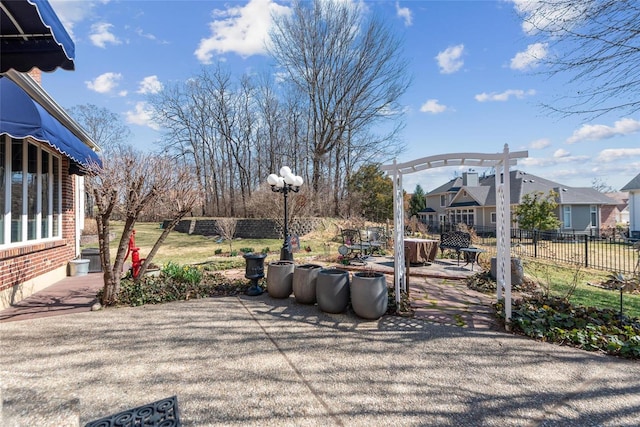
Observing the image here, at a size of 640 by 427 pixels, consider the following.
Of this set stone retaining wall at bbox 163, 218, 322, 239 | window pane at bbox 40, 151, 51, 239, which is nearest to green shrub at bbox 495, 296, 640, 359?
window pane at bbox 40, 151, 51, 239

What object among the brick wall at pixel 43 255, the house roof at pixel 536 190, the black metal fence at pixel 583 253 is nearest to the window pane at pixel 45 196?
the brick wall at pixel 43 255

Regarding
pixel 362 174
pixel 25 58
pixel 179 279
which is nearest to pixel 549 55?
pixel 25 58

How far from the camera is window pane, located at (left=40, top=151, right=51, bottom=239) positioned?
21.8 feet

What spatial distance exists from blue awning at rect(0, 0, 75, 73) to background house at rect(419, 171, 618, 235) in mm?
22145

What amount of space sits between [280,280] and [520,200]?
2665cm

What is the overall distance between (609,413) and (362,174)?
23883 millimetres

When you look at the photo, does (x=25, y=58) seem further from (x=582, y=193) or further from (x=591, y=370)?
(x=582, y=193)

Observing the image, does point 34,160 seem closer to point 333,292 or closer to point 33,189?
point 33,189

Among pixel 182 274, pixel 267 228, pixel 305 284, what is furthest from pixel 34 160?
pixel 267 228

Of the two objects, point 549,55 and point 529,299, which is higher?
point 549,55

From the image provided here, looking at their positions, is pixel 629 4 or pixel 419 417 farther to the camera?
pixel 629 4

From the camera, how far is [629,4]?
4.10 metres

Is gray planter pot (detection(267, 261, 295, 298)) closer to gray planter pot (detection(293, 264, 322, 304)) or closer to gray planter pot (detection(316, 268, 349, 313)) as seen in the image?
gray planter pot (detection(293, 264, 322, 304))

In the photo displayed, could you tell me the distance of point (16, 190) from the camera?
556cm
